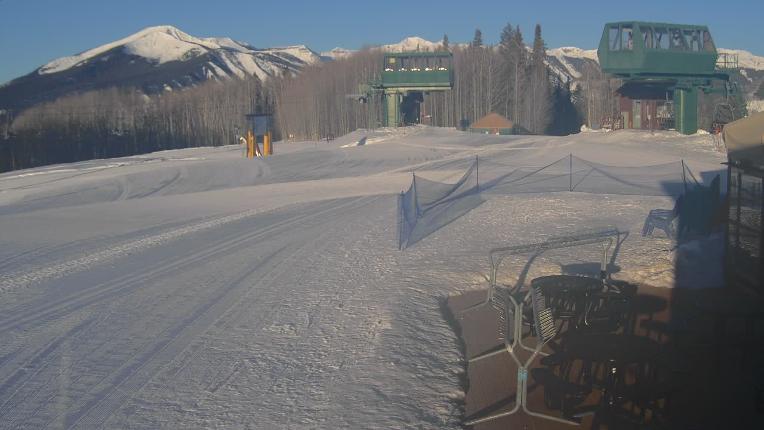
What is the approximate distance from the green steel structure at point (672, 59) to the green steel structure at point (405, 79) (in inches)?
595

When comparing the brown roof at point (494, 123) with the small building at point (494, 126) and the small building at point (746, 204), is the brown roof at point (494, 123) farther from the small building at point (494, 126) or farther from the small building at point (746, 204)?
the small building at point (746, 204)

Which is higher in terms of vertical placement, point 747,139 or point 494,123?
point 494,123

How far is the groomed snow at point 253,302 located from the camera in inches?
287

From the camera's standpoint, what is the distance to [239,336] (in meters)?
9.38

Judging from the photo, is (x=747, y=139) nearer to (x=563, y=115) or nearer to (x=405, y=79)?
(x=405, y=79)

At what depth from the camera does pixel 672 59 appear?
173ft

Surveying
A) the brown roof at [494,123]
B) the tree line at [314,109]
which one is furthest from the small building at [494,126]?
the tree line at [314,109]

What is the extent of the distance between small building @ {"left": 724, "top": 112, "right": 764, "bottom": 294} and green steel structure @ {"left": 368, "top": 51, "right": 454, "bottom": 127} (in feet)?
180

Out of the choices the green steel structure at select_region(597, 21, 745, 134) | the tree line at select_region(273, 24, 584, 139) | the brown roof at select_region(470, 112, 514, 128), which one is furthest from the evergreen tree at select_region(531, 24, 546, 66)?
the green steel structure at select_region(597, 21, 745, 134)

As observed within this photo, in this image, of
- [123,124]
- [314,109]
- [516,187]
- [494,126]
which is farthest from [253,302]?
[123,124]

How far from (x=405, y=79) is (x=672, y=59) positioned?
72.8 ft

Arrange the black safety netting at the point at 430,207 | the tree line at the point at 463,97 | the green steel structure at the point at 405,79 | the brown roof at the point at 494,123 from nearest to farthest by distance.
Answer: the black safety netting at the point at 430,207 → the green steel structure at the point at 405,79 → the brown roof at the point at 494,123 → the tree line at the point at 463,97

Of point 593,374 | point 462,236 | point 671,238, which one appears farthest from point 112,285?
point 671,238

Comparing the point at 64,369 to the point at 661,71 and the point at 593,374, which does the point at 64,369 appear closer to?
the point at 593,374
